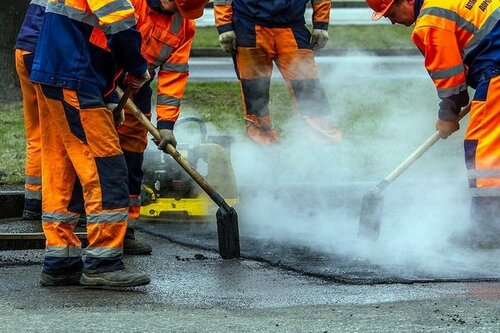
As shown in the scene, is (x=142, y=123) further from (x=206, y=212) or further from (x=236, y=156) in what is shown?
(x=236, y=156)

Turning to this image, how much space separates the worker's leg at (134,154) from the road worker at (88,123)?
811mm

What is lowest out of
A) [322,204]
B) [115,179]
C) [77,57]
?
[322,204]

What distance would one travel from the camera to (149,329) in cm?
501

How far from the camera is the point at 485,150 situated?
6594mm

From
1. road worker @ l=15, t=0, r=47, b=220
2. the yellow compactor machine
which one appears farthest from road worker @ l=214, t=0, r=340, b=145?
road worker @ l=15, t=0, r=47, b=220

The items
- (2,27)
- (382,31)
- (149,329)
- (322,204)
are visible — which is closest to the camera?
(149,329)

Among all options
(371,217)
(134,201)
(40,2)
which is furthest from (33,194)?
(371,217)

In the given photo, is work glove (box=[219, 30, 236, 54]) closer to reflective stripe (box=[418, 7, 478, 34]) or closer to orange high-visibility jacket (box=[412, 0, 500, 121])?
orange high-visibility jacket (box=[412, 0, 500, 121])

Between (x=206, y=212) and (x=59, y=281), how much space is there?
1.74m

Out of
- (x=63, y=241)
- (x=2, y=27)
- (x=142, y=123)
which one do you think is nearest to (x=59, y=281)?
(x=63, y=241)

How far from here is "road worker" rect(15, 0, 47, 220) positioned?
24.1 ft

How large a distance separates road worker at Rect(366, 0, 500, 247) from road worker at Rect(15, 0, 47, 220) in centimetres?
210

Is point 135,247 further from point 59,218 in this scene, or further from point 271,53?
point 271,53

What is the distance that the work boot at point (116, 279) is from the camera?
19.9 ft
